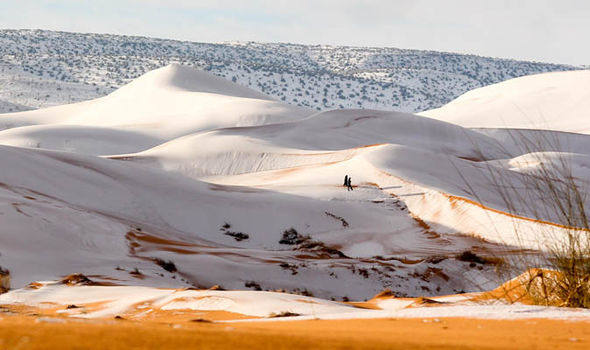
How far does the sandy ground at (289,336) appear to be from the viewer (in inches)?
114

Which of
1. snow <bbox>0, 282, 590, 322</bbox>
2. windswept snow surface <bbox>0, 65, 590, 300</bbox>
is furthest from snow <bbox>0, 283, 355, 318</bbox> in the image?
windswept snow surface <bbox>0, 65, 590, 300</bbox>

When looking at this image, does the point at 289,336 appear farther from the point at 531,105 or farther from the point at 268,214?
the point at 531,105

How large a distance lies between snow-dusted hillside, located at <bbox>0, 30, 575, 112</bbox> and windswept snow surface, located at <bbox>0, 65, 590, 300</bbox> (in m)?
48.2

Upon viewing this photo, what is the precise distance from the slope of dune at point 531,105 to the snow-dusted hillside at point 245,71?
27.8m

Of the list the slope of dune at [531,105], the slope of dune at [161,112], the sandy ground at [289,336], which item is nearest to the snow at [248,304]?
the sandy ground at [289,336]

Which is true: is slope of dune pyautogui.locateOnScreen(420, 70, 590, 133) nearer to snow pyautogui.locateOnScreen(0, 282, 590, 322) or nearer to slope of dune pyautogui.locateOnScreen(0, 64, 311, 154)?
slope of dune pyautogui.locateOnScreen(0, 64, 311, 154)

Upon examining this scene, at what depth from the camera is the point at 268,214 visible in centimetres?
2034

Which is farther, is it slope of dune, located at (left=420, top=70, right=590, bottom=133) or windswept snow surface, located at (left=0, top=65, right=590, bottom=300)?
slope of dune, located at (left=420, top=70, right=590, bottom=133)

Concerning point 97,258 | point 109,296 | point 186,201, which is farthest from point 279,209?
point 109,296

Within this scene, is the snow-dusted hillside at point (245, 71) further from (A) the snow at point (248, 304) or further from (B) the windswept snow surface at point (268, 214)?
(A) the snow at point (248, 304)

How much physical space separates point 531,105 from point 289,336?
63927 mm

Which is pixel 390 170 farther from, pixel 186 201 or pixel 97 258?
pixel 97 258

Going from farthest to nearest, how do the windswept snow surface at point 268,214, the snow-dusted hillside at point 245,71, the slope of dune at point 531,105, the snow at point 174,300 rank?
the snow-dusted hillside at point 245,71
the slope of dune at point 531,105
the windswept snow surface at point 268,214
the snow at point 174,300

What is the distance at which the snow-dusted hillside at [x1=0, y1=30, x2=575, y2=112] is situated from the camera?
91062 millimetres
